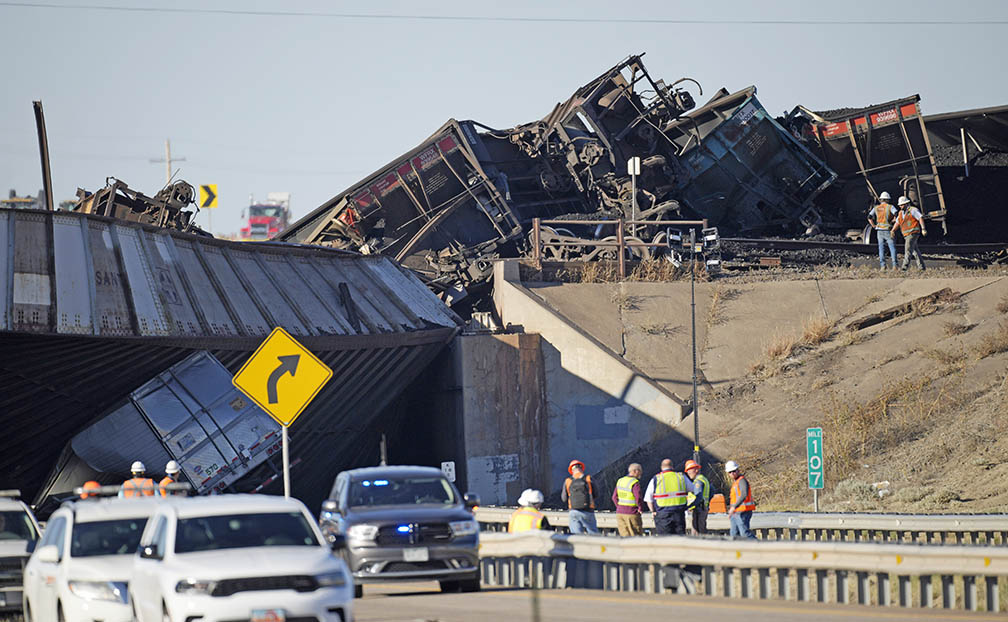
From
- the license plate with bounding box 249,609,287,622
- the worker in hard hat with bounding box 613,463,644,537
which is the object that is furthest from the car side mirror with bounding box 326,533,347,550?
the worker in hard hat with bounding box 613,463,644,537

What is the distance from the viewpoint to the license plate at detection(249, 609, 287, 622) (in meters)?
9.94

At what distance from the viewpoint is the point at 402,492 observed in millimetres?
15508

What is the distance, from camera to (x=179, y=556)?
10.6m

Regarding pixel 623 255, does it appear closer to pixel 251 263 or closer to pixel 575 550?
pixel 251 263

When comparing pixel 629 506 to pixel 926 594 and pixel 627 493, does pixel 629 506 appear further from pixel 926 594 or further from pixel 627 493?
pixel 926 594

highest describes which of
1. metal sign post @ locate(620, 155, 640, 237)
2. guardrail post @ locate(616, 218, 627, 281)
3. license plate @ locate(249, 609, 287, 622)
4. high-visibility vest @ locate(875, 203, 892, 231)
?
metal sign post @ locate(620, 155, 640, 237)

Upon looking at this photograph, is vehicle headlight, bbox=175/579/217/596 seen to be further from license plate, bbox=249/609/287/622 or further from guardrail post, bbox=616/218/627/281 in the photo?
guardrail post, bbox=616/218/627/281

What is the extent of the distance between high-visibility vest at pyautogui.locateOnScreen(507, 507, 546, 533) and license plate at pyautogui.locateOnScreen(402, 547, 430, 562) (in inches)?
93.5

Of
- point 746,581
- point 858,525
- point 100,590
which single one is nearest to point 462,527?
point 746,581

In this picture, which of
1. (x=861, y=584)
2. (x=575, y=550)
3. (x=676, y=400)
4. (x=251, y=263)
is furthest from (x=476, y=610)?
(x=676, y=400)

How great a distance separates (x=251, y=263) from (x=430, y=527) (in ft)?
44.2

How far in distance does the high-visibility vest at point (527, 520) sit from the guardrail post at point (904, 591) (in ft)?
17.2

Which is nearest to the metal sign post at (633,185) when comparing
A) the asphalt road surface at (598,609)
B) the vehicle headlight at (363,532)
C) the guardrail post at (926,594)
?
the asphalt road surface at (598,609)

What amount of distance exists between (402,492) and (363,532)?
3.70 ft
